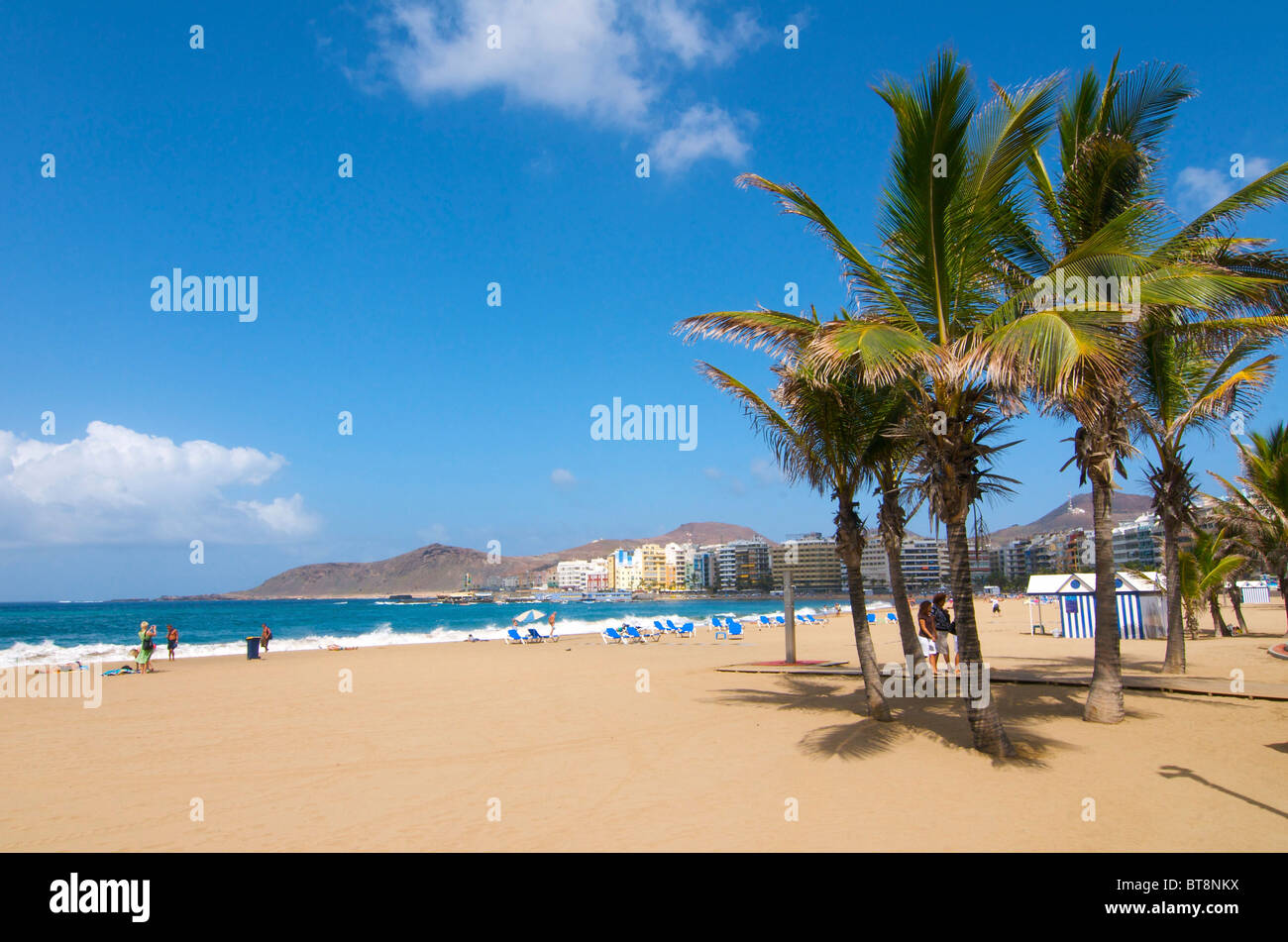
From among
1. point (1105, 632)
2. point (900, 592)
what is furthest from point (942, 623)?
point (1105, 632)

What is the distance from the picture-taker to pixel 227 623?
232 feet

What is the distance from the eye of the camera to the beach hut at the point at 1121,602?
→ 18.7 meters

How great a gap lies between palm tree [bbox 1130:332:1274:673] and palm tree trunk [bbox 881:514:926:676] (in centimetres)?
375

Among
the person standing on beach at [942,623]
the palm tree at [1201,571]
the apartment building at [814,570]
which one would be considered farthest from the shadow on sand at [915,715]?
the apartment building at [814,570]

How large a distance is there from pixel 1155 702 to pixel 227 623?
254ft

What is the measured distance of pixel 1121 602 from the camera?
1920cm

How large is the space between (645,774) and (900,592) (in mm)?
5300

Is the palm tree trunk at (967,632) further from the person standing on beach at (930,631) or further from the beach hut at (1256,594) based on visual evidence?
the beach hut at (1256,594)

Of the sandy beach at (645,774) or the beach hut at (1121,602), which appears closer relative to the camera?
the sandy beach at (645,774)

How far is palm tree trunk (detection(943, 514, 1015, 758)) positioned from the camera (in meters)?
7.22

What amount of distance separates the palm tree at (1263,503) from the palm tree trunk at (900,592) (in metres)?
9.95

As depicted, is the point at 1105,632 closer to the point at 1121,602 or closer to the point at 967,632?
the point at 967,632
